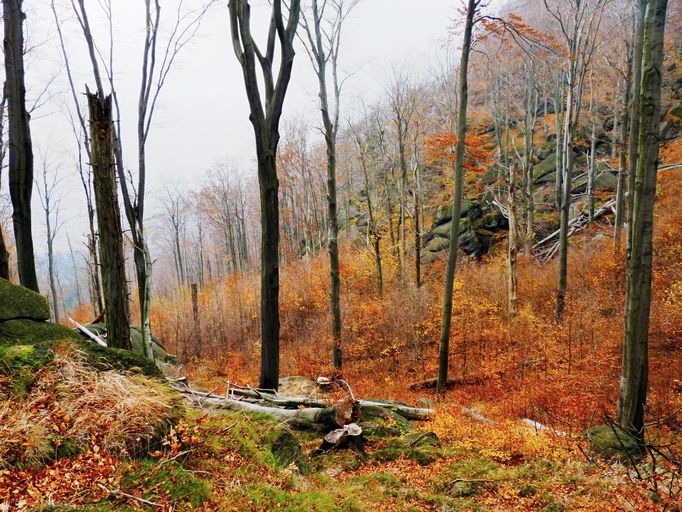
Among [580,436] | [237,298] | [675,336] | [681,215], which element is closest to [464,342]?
[675,336]

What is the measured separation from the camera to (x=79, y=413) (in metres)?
2.74

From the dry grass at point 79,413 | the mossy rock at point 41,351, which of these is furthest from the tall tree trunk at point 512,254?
the dry grass at point 79,413

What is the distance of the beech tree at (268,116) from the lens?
23.0 ft

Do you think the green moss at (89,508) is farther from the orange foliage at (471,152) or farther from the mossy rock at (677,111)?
the mossy rock at (677,111)

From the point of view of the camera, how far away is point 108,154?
5.90 meters

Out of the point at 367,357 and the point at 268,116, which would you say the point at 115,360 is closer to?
the point at 268,116

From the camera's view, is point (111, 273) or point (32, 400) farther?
point (111, 273)

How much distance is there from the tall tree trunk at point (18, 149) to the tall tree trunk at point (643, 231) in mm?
10484

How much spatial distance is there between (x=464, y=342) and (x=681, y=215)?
9513mm

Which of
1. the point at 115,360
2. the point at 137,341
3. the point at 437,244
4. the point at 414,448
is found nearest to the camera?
the point at 115,360

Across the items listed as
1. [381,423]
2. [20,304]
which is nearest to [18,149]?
[20,304]

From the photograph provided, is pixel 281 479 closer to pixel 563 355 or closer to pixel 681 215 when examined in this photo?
pixel 563 355

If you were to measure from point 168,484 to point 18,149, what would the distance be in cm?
788

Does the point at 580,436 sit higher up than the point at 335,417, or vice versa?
the point at 335,417
